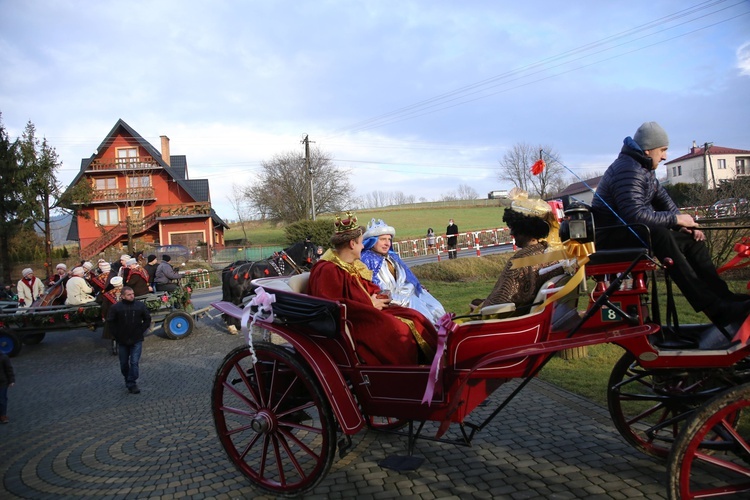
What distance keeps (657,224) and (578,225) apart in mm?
579

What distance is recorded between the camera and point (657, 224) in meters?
3.03

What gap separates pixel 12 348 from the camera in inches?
419

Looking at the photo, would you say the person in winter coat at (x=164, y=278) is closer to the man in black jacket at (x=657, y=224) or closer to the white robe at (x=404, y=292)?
the white robe at (x=404, y=292)

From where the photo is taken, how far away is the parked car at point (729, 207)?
8.55 m

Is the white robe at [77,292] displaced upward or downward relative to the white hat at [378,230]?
downward

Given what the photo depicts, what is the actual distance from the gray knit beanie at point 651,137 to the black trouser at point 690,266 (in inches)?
22.8

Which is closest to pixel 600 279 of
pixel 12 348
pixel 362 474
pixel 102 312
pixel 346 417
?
pixel 346 417

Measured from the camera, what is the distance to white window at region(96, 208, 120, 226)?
37438mm

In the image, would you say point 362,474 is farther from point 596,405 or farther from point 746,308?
point 746,308

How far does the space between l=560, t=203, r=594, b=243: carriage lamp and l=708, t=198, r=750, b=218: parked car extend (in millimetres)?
7243

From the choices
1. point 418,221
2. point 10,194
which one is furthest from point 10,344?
point 418,221

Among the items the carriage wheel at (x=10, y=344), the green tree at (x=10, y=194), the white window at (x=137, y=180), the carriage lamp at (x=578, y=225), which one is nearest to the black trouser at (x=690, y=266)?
the carriage lamp at (x=578, y=225)

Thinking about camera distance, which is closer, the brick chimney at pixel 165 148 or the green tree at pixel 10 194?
the green tree at pixel 10 194

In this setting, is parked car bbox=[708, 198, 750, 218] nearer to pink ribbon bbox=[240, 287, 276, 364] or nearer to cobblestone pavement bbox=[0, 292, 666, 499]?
cobblestone pavement bbox=[0, 292, 666, 499]
